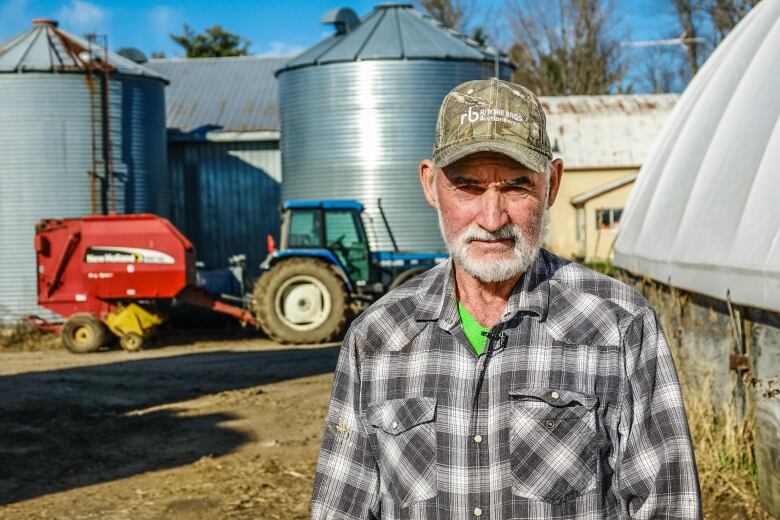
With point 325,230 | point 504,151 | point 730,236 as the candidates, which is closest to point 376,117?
point 325,230

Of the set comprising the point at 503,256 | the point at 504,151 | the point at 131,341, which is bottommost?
the point at 131,341

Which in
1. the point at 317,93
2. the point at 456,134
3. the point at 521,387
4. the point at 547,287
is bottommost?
the point at 521,387

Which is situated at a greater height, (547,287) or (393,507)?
(547,287)

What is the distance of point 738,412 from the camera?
6.38 m

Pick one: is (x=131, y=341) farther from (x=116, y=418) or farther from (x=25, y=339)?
(x=116, y=418)

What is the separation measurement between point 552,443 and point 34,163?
19070 millimetres

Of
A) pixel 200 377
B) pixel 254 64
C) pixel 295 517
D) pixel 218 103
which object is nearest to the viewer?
pixel 295 517

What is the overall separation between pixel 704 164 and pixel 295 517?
3.74 metres

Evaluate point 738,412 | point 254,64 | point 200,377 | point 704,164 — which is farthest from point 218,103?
point 738,412

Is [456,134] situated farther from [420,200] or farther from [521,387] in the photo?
[420,200]

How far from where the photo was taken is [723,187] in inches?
271

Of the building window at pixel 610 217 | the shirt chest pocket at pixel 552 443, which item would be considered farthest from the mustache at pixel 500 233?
the building window at pixel 610 217

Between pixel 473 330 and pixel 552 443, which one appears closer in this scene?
pixel 552 443

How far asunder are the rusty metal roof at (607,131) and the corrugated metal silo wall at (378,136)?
363 inches
